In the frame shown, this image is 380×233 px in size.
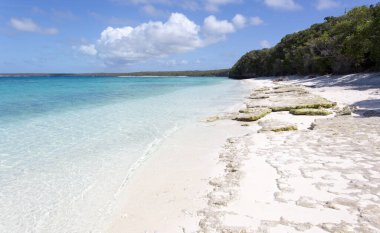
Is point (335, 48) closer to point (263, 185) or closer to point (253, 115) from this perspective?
point (253, 115)

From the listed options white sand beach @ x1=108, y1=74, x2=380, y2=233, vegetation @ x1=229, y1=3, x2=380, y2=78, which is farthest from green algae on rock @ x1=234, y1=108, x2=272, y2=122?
vegetation @ x1=229, y1=3, x2=380, y2=78

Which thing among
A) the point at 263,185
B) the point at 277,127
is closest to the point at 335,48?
the point at 277,127

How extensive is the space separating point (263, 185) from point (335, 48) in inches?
1641

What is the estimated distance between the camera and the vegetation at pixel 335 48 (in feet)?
99.0

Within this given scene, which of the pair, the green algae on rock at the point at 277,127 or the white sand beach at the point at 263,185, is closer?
the white sand beach at the point at 263,185

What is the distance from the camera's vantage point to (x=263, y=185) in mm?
5797

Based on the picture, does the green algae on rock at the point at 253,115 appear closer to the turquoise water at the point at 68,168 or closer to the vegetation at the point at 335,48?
the turquoise water at the point at 68,168

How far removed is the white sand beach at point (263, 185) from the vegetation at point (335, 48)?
2403 centimetres

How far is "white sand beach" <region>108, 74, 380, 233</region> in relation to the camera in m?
4.48

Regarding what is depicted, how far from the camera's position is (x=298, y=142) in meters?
8.70

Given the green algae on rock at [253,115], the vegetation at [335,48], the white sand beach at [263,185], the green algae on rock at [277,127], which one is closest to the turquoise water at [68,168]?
the white sand beach at [263,185]

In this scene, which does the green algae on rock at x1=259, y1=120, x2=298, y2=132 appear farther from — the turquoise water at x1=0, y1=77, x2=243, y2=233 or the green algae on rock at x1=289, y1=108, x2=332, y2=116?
the turquoise water at x1=0, y1=77, x2=243, y2=233

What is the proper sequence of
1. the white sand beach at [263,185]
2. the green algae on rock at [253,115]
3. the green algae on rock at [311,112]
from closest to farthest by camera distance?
1. the white sand beach at [263,185]
2. the green algae on rock at [253,115]
3. the green algae on rock at [311,112]

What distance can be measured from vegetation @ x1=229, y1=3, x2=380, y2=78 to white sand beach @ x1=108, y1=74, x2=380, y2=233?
2403cm
